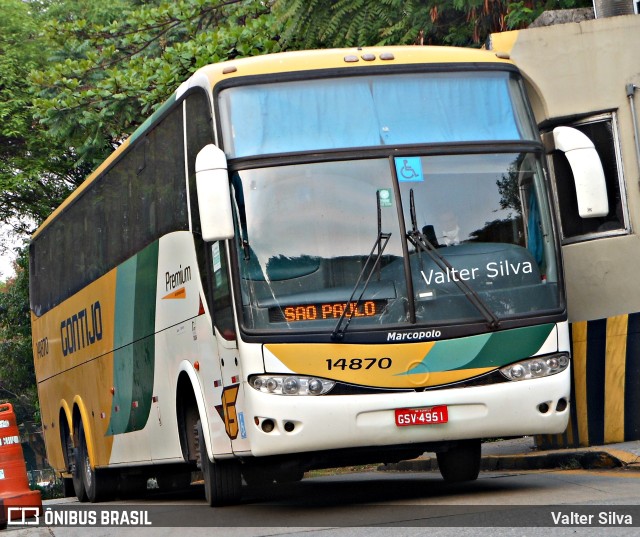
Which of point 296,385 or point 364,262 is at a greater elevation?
point 364,262

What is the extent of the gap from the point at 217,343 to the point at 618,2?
667 cm

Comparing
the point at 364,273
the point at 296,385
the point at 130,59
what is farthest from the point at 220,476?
the point at 130,59

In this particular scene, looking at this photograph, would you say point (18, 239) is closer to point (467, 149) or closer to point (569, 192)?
point (569, 192)

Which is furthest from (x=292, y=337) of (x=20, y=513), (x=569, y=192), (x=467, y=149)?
(x=569, y=192)

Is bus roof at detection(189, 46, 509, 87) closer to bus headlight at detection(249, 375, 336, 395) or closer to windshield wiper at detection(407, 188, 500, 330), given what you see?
windshield wiper at detection(407, 188, 500, 330)

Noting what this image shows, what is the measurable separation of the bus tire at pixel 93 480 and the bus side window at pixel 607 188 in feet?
22.7

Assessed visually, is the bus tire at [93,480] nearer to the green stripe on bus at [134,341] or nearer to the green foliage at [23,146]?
the green stripe on bus at [134,341]

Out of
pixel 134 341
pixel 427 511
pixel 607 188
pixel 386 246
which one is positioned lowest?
pixel 427 511

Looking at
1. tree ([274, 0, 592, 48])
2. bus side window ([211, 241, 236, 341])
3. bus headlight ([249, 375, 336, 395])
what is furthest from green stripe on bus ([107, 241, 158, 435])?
tree ([274, 0, 592, 48])

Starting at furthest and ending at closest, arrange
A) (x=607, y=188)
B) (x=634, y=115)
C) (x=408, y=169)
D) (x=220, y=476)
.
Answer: (x=607, y=188), (x=634, y=115), (x=220, y=476), (x=408, y=169)

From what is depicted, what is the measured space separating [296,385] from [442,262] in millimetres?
1459

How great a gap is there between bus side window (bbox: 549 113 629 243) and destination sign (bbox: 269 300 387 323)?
14.7 feet

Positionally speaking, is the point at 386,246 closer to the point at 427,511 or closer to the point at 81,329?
the point at 427,511

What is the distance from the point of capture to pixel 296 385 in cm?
897
